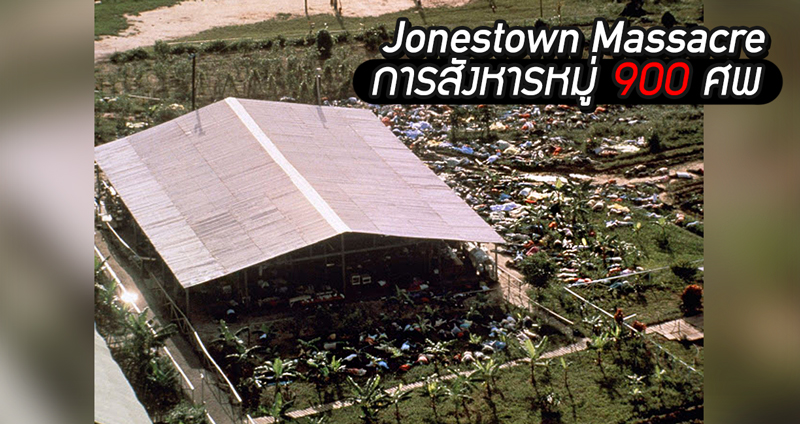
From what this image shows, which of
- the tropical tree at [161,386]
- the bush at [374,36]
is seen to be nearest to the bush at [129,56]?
the bush at [374,36]

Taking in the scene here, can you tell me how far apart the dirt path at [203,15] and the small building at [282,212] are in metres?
9.35

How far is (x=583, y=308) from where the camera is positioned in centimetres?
1539

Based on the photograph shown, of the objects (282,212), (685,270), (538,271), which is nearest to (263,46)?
(282,212)

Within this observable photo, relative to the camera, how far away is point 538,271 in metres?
15.9

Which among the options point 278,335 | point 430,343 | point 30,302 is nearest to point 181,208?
point 278,335

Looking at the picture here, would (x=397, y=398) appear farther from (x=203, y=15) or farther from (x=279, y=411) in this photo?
(x=203, y=15)

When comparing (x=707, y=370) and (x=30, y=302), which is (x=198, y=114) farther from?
(x=707, y=370)

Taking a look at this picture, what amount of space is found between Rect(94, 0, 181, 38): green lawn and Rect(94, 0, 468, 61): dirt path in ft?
0.77

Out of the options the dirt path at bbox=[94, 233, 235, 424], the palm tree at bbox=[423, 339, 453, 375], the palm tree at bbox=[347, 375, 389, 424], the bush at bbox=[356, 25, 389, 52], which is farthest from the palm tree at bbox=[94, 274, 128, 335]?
the bush at bbox=[356, 25, 389, 52]

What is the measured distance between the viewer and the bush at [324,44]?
1078 inches

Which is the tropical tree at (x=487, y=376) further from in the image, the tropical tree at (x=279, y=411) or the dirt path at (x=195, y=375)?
the dirt path at (x=195, y=375)

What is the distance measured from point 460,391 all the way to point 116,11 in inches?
823

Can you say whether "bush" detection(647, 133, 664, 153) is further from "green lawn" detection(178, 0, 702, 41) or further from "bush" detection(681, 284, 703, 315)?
"bush" detection(681, 284, 703, 315)

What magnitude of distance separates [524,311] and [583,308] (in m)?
0.99
